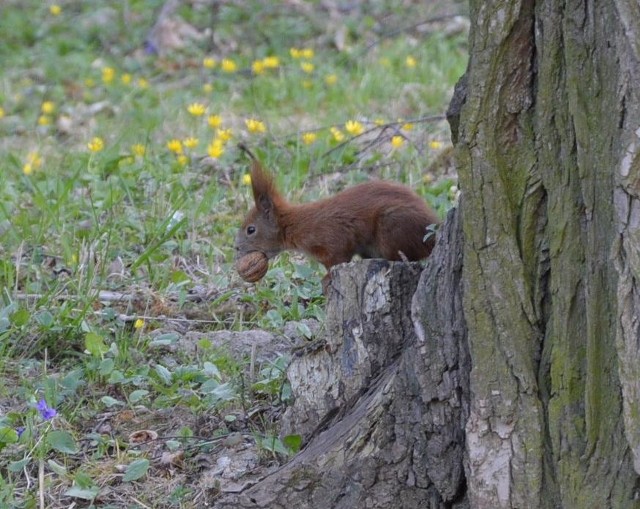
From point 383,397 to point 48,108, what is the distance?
4.87m

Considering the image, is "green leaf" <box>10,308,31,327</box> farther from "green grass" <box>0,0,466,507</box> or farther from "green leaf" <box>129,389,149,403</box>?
"green leaf" <box>129,389,149,403</box>

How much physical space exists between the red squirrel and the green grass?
20 cm

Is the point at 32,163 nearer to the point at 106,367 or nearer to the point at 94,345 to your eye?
the point at 94,345

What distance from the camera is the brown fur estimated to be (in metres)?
3.79

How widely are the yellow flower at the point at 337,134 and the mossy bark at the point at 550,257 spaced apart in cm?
347

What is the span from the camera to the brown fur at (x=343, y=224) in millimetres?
3791

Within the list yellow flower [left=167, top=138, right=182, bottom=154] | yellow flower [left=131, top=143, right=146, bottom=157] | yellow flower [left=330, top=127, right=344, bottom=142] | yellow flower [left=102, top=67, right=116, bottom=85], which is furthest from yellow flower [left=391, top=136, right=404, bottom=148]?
yellow flower [left=102, top=67, right=116, bottom=85]

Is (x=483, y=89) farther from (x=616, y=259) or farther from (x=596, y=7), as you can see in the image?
(x=616, y=259)

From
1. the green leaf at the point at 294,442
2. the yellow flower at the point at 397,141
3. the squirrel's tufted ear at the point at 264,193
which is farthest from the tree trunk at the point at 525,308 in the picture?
the yellow flower at the point at 397,141

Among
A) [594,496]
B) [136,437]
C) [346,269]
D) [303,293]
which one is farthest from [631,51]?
[303,293]

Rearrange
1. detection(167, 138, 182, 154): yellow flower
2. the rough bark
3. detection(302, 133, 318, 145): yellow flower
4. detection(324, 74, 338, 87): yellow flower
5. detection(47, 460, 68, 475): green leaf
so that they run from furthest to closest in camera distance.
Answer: detection(324, 74, 338, 87): yellow flower → detection(302, 133, 318, 145): yellow flower → detection(167, 138, 182, 154): yellow flower → detection(47, 460, 68, 475): green leaf → the rough bark

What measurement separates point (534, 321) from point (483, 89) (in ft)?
1.77

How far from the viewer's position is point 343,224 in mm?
4023

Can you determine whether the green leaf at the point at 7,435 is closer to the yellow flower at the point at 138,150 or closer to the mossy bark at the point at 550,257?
the mossy bark at the point at 550,257
